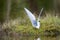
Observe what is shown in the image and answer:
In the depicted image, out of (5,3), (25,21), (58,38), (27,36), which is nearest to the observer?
(58,38)

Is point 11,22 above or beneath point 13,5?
beneath

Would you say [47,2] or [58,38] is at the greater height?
[47,2]

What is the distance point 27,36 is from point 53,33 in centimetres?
125

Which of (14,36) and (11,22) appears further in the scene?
(11,22)

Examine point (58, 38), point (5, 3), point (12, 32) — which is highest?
point (5, 3)

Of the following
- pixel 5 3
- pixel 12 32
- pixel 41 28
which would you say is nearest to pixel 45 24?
pixel 41 28

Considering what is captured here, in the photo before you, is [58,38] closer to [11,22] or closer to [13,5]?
[11,22]

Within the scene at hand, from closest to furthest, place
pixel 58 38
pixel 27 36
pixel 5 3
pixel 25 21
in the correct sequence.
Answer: pixel 58 38 → pixel 27 36 → pixel 25 21 → pixel 5 3

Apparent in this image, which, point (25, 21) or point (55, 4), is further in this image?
point (55, 4)

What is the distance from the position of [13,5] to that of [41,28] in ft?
27.3

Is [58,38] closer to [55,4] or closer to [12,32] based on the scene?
[12,32]

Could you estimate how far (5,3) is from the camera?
25297 millimetres

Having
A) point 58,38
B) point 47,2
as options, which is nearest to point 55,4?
point 47,2

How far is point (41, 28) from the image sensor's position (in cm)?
1852
